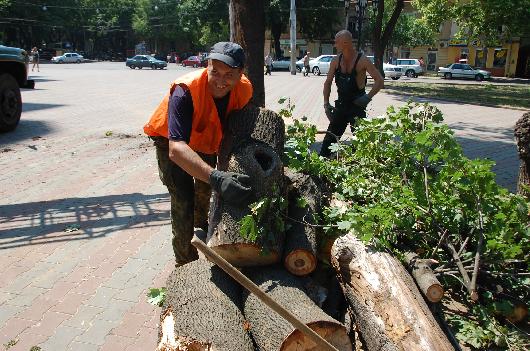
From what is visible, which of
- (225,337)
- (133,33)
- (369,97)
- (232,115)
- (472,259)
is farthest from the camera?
(133,33)

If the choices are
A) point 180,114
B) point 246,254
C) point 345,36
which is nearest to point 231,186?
point 246,254

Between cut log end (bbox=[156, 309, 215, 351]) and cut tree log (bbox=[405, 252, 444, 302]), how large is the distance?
3.93ft

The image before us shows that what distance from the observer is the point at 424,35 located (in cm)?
4831

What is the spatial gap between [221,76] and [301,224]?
43.7 inches

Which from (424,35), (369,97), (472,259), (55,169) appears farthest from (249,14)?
(424,35)

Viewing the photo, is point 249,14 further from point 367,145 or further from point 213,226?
point 213,226

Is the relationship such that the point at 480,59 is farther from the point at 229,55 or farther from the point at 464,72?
the point at 229,55

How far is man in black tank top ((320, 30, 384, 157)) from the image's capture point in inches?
229

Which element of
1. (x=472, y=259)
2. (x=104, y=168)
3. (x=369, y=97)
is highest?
(x=369, y=97)

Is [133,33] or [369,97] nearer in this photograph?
[369,97]

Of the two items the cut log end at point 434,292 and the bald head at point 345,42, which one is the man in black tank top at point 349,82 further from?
the cut log end at point 434,292

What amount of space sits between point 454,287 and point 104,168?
5.96m

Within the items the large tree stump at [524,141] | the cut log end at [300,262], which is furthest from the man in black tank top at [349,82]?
the cut log end at [300,262]

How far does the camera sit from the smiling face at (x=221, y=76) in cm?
292
